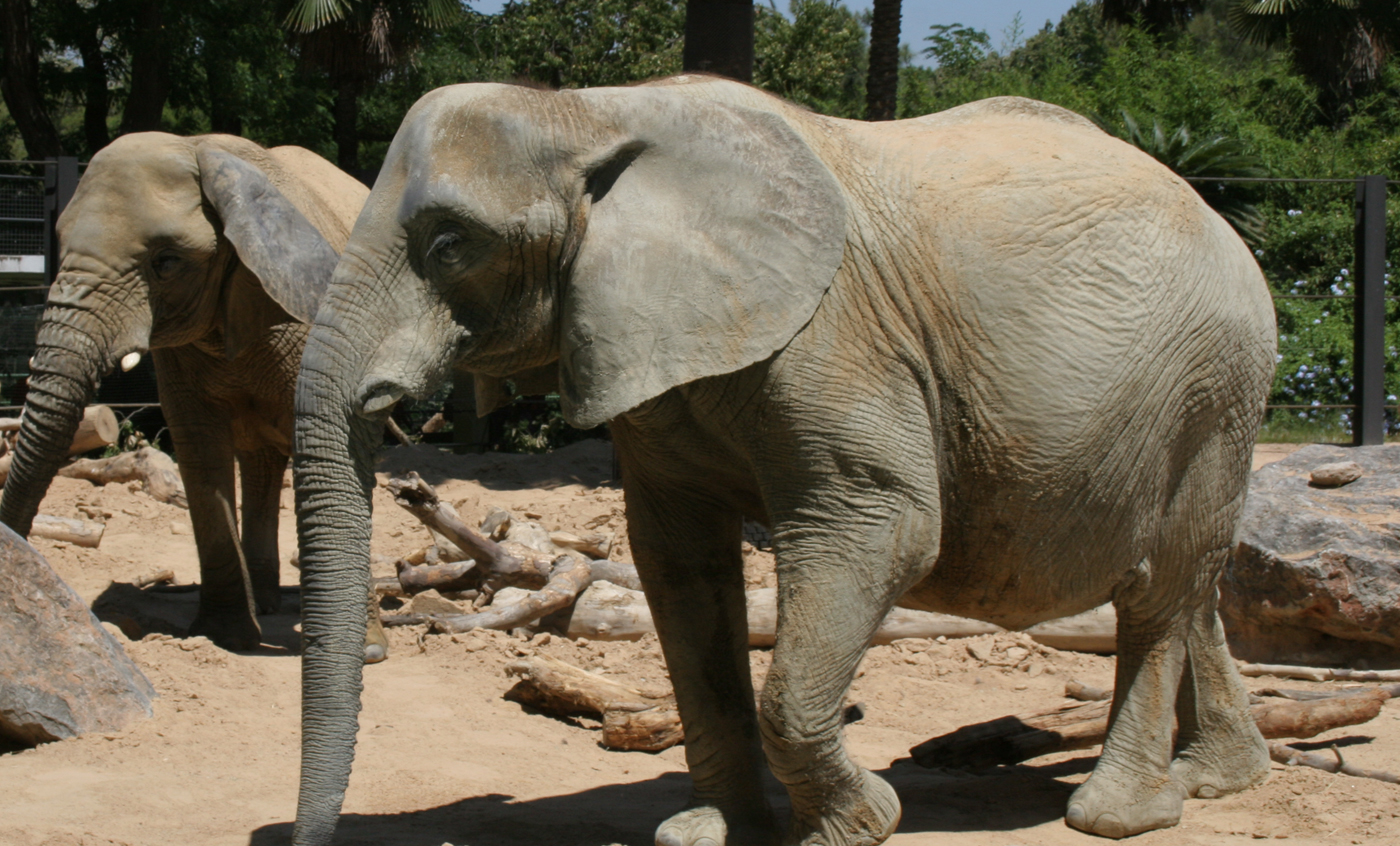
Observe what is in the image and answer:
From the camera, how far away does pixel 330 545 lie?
2885mm

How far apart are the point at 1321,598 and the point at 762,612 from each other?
258cm

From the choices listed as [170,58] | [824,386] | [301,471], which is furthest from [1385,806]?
[170,58]

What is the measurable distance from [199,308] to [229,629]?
155cm

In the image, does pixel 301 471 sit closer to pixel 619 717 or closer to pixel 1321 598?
pixel 619 717

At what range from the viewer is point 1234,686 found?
14.6 feet

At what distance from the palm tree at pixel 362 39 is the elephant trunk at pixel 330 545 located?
14.2 metres

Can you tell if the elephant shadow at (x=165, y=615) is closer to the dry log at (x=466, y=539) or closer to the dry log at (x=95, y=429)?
the dry log at (x=466, y=539)

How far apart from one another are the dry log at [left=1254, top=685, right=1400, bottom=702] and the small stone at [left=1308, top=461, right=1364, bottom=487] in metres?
1.29

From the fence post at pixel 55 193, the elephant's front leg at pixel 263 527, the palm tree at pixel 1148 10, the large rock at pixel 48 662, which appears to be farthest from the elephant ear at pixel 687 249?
the palm tree at pixel 1148 10

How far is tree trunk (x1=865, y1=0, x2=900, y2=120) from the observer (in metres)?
14.2

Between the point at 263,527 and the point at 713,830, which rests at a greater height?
the point at 263,527

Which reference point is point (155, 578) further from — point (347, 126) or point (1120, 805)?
point (347, 126)

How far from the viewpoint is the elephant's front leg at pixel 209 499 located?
6.40m

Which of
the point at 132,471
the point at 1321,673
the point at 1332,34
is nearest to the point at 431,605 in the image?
the point at 132,471
